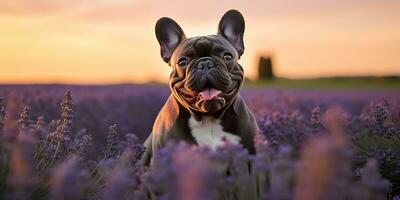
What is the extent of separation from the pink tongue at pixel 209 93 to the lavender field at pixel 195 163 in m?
0.46

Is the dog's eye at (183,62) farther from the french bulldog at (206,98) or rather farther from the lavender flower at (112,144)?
the lavender flower at (112,144)

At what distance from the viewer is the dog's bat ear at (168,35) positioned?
399 cm

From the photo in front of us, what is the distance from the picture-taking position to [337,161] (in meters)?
1.55

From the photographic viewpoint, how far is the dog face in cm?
340

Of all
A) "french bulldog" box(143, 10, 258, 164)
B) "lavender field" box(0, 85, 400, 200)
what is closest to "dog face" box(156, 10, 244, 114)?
"french bulldog" box(143, 10, 258, 164)

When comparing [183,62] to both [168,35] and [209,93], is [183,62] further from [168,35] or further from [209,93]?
[168,35]

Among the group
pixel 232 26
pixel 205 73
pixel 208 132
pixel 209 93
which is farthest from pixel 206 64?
pixel 232 26

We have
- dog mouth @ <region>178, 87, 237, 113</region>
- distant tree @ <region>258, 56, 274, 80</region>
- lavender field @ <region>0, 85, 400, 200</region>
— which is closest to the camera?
lavender field @ <region>0, 85, 400, 200</region>

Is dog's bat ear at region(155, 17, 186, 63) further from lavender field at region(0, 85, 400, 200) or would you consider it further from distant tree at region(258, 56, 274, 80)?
distant tree at region(258, 56, 274, 80)

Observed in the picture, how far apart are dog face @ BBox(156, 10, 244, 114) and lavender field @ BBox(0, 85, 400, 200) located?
41 centimetres

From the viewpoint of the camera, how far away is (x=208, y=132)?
11.6 feet

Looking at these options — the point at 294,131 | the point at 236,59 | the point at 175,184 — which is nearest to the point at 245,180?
the point at 175,184

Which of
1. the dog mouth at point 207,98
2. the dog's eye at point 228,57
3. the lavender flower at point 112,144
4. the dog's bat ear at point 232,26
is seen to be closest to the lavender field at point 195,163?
the lavender flower at point 112,144

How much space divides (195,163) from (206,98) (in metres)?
1.73
